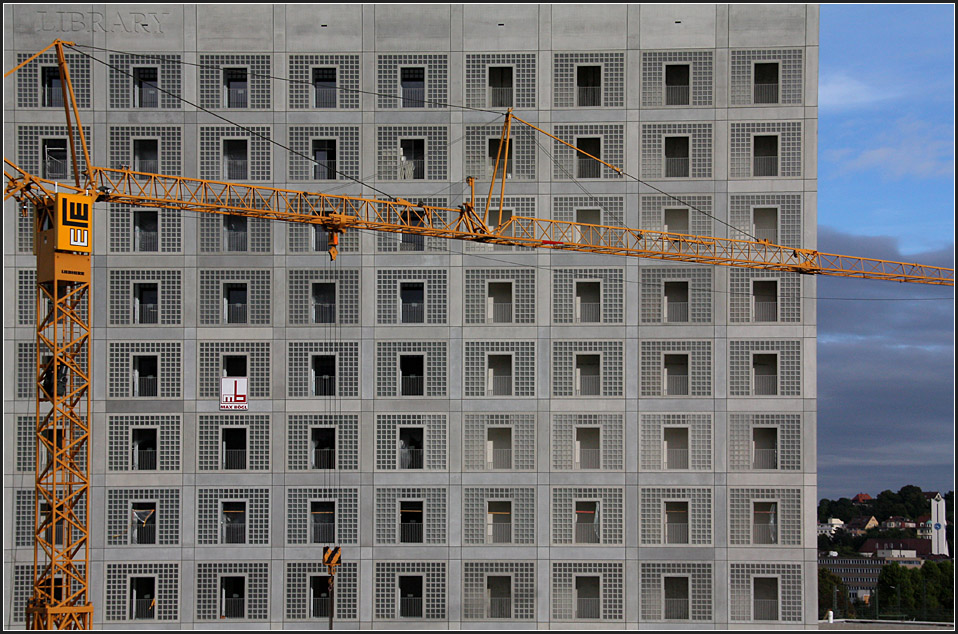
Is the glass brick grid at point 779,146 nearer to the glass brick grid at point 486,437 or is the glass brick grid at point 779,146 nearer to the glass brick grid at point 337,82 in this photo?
the glass brick grid at point 486,437

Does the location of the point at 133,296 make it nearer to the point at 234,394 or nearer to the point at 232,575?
the point at 234,394

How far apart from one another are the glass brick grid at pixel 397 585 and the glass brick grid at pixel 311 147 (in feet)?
69.6

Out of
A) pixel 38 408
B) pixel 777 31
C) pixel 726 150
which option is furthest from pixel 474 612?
pixel 777 31

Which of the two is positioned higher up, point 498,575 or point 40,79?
point 40,79

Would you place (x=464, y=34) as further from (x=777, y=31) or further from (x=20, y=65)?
(x=20, y=65)

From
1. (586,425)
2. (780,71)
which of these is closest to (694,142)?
(780,71)

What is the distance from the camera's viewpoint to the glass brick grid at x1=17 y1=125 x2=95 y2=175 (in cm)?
5384

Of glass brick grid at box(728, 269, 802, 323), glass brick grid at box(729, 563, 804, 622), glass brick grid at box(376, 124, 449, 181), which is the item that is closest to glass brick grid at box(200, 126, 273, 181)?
glass brick grid at box(376, 124, 449, 181)

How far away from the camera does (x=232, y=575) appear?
5222cm

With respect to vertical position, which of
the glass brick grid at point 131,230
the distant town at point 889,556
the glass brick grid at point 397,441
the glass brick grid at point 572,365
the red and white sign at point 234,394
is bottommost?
the distant town at point 889,556

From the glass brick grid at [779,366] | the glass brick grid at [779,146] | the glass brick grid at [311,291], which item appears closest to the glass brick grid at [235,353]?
the glass brick grid at [311,291]

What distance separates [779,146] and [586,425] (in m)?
18.5

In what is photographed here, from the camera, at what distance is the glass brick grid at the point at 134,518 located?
172 ft

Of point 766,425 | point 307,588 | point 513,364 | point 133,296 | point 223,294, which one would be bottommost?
point 307,588
